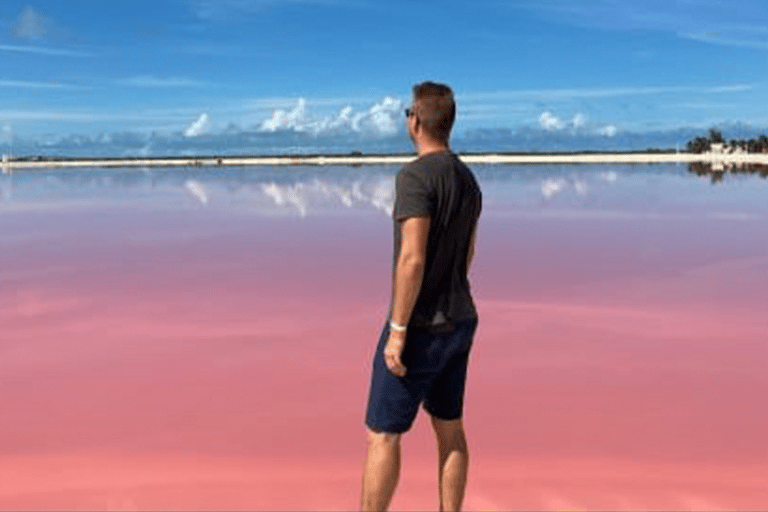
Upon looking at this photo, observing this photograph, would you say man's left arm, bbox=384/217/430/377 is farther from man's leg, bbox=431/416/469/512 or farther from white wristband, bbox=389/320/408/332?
man's leg, bbox=431/416/469/512

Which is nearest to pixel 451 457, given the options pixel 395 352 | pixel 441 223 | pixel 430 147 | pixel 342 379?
pixel 395 352

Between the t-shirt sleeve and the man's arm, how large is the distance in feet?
0.09

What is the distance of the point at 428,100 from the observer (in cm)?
432

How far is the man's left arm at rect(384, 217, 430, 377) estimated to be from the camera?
13.6 feet

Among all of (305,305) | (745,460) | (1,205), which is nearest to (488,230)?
(305,305)

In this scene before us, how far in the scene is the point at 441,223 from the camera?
430 cm

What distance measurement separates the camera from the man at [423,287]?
13.8 feet

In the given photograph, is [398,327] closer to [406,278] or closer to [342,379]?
[406,278]

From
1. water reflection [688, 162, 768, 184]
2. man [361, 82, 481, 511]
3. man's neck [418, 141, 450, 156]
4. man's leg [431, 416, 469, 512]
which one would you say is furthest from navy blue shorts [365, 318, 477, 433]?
water reflection [688, 162, 768, 184]

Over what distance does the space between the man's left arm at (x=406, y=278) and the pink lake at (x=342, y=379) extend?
1634 mm

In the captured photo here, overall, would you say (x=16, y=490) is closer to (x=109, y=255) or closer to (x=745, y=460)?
(x=745, y=460)

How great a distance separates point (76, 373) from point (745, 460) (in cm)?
563

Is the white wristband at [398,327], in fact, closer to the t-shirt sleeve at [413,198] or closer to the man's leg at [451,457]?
the t-shirt sleeve at [413,198]

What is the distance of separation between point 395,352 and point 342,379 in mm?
4100
